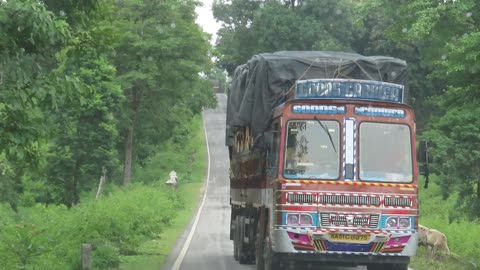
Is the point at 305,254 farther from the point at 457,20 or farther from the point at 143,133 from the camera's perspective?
the point at 143,133

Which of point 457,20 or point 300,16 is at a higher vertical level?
point 300,16

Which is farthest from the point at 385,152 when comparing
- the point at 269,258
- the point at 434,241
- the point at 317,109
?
the point at 434,241

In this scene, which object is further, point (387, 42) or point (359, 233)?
point (387, 42)

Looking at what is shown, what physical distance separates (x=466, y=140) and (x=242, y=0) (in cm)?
4991

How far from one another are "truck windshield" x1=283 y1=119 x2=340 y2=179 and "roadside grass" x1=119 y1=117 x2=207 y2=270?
488 centimetres

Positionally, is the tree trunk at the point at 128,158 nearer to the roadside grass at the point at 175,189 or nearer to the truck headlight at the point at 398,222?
the roadside grass at the point at 175,189

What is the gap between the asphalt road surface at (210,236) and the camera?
1709 centimetres

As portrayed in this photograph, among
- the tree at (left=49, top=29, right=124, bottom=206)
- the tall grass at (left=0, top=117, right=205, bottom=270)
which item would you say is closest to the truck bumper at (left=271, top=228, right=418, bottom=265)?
the tall grass at (left=0, top=117, right=205, bottom=270)

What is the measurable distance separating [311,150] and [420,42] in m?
17.6

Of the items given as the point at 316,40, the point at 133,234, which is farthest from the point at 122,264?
the point at 316,40

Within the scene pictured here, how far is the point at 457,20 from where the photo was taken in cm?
1972

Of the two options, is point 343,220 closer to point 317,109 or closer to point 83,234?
point 317,109

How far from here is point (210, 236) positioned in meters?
25.8

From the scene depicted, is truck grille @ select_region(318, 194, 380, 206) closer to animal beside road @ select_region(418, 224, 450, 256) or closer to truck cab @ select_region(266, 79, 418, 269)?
truck cab @ select_region(266, 79, 418, 269)
